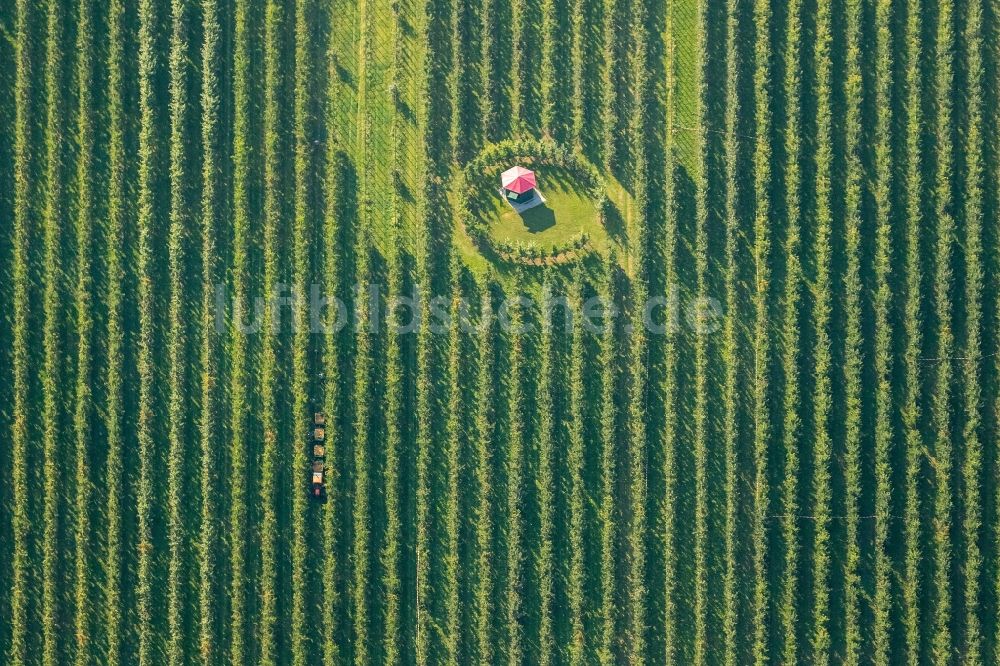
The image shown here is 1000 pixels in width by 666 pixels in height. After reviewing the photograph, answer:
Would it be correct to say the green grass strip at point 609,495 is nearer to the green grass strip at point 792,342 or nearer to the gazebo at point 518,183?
the gazebo at point 518,183

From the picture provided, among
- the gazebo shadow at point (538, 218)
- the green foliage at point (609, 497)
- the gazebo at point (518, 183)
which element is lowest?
the green foliage at point (609, 497)

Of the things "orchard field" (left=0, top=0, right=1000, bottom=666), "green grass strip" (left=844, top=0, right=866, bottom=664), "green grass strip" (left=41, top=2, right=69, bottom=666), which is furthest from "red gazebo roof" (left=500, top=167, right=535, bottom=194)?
"green grass strip" (left=41, top=2, right=69, bottom=666)

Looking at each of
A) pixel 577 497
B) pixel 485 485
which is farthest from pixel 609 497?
pixel 485 485

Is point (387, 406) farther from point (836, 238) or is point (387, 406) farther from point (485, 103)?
point (836, 238)

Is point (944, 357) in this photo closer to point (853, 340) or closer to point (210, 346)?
point (853, 340)

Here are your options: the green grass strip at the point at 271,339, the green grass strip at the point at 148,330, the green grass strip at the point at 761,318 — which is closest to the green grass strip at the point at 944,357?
the green grass strip at the point at 761,318

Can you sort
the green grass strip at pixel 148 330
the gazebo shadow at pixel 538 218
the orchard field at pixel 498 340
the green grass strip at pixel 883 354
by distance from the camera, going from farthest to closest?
the gazebo shadow at pixel 538 218 < the green grass strip at pixel 148 330 < the orchard field at pixel 498 340 < the green grass strip at pixel 883 354

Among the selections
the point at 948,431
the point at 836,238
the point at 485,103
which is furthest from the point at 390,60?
the point at 948,431

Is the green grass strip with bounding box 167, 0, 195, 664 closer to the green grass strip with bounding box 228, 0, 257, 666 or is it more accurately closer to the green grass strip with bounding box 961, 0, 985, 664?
the green grass strip with bounding box 228, 0, 257, 666
